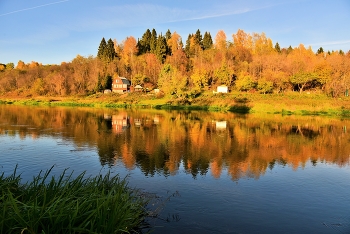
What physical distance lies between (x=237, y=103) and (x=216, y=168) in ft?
127

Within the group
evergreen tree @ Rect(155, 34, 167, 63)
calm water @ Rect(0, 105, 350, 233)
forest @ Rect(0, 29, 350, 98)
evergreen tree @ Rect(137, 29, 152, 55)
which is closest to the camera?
calm water @ Rect(0, 105, 350, 233)

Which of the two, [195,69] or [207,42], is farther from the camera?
[207,42]

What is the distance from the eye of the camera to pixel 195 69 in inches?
Answer: 2938

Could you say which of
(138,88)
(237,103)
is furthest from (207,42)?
(237,103)

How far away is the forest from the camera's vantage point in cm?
6141

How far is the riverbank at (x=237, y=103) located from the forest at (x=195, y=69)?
3.35m

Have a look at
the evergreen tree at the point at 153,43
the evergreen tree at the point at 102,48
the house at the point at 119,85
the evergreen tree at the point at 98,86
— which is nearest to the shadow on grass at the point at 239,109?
the house at the point at 119,85

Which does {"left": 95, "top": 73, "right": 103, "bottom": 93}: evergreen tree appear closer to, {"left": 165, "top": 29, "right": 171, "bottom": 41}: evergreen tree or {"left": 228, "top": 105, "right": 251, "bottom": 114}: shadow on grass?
{"left": 165, "top": 29, "right": 171, "bottom": 41}: evergreen tree

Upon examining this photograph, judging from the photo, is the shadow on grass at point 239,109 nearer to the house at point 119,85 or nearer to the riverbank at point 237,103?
the riverbank at point 237,103

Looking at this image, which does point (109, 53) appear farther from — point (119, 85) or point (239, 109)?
point (239, 109)

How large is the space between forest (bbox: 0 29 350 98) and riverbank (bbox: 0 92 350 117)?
335cm

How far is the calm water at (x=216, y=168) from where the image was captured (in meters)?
8.52

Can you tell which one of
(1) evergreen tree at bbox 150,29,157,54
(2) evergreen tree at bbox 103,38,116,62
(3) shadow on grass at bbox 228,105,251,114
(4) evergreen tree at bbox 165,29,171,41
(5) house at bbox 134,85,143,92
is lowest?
(3) shadow on grass at bbox 228,105,251,114

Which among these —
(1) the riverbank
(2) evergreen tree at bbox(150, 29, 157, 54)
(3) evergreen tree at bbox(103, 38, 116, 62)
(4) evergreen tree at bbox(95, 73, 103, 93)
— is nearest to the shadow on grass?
(1) the riverbank
